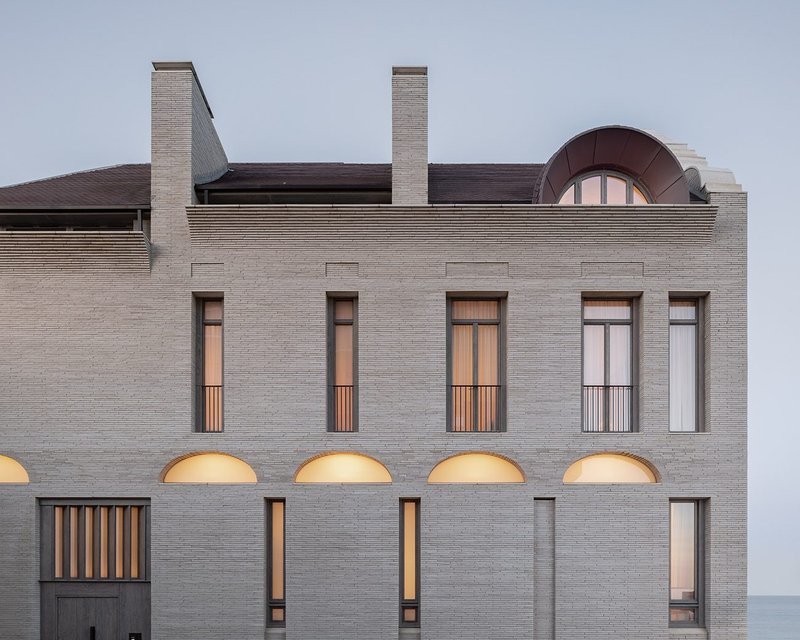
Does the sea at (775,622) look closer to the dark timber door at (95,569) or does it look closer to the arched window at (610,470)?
the arched window at (610,470)

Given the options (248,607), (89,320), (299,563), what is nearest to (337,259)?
(89,320)

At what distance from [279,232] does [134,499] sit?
20.0ft

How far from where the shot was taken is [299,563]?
13281 mm

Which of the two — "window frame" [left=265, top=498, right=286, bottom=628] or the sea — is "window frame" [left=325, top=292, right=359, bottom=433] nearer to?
"window frame" [left=265, top=498, right=286, bottom=628]

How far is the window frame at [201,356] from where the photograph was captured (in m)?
13.8

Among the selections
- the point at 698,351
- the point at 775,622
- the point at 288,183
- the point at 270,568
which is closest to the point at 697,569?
the point at 698,351

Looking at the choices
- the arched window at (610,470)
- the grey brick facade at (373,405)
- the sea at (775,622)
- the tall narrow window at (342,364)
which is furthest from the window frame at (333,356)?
the sea at (775,622)

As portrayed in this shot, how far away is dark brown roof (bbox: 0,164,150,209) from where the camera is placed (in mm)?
14188

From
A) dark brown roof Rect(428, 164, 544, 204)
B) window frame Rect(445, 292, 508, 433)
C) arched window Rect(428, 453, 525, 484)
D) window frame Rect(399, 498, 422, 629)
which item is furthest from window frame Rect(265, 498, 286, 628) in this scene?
dark brown roof Rect(428, 164, 544, 204)

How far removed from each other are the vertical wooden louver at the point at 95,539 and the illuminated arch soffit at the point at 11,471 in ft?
2.33

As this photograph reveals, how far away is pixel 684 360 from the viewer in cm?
1414

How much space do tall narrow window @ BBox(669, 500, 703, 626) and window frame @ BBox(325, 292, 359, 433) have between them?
680 centimetres

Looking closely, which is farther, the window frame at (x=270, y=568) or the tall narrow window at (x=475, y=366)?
the tall narrow window at (x=475, y=366)

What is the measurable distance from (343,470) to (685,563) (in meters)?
7.18
